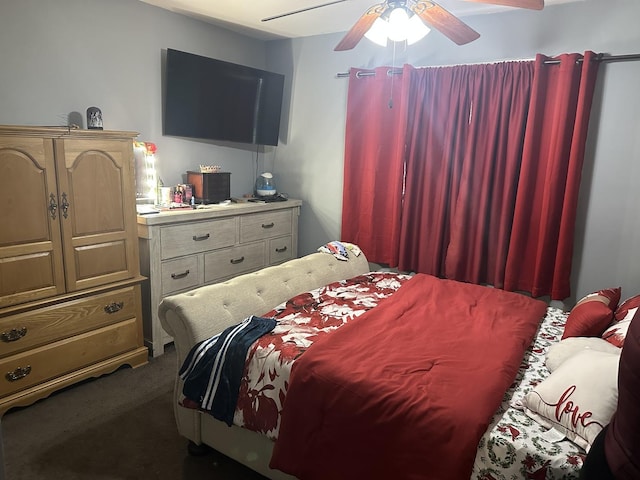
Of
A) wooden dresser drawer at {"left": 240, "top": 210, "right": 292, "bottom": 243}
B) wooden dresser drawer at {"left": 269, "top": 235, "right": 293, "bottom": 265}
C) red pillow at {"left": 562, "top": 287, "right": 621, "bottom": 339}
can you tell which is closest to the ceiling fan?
red pillow at {"left": 562, "top": 287, "right": 621, "bottom": 339}

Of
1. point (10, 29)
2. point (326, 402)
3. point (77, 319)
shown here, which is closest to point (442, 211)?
point (326, 402)

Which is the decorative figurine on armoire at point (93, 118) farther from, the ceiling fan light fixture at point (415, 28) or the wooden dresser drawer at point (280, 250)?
the ceiling fan light fixture at point (415, 28)

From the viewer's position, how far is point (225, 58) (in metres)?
4.03

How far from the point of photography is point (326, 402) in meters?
1.67

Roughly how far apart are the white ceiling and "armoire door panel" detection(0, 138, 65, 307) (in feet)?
5.33

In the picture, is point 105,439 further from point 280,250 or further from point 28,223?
point 280,250

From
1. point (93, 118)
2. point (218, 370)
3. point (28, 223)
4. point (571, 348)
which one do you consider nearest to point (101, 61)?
point (93, 118)

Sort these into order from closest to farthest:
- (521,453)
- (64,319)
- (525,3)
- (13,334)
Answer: (521,453) < (525,3) < (13,334) < (64,319)

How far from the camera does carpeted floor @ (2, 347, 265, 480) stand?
2078 mm

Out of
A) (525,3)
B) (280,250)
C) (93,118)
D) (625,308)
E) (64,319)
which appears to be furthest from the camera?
(280,250)

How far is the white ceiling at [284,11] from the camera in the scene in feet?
10.4

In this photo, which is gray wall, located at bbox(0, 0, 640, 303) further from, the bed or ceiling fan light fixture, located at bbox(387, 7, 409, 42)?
ceiling fan light fixture, located at bbox(387, 7, 409, 42)

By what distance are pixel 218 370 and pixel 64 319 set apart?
1270mm

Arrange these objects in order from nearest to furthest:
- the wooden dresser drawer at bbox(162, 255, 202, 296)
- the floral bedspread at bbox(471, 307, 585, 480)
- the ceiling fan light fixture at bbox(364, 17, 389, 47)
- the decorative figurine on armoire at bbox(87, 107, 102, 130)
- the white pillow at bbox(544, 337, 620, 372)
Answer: the floral bedspread at bbox(471, 307, 585, 480) < the white pillow at bbox(544, 337, 620, 372) < the ceiling fan light fixture at bbox(364, 17, 389, 47) < the decorative figurine on armoire at bbox(87, 107, 102, 130) < the wooden dresser drawer at bbox(162, 255, 202, 296)
